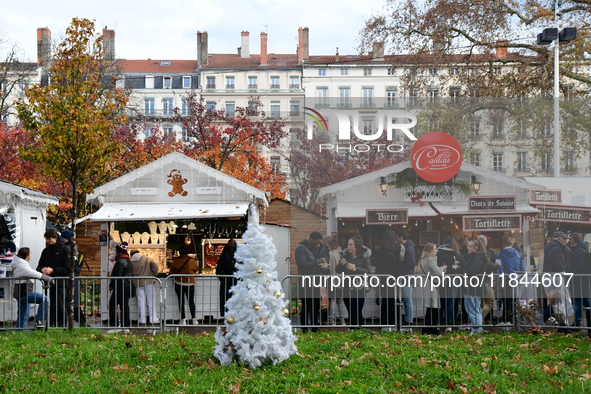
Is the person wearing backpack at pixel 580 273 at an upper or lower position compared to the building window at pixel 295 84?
lower

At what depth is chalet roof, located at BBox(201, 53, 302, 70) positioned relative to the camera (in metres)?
81.6

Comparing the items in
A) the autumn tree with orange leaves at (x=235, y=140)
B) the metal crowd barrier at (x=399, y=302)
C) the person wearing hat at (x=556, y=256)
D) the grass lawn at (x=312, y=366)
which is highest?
the autumn tree with orange leaves at (x=235, y=140)

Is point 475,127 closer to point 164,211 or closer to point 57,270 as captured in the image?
point 164,211

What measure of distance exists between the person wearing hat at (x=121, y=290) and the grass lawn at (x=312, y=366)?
1419 millimetres

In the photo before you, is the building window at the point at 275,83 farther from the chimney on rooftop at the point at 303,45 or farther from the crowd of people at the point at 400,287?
the crowd of people at the point at 400,287

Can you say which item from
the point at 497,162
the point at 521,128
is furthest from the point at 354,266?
the point at 521,128

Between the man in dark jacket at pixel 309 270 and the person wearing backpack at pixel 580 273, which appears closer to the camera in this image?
the person wearing backpack at pixel 580 273

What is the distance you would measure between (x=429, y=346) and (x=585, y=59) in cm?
1714

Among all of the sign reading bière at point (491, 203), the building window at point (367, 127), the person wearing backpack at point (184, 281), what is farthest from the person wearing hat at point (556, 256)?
the person wearing backpack at point (184, 281)

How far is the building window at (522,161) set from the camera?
1361cm

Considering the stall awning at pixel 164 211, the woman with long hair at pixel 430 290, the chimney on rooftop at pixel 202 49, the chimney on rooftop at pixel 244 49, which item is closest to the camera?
the woman with long hair at pixel 430 290

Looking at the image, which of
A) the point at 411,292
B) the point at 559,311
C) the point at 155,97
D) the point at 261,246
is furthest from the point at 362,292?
the point at 155,97

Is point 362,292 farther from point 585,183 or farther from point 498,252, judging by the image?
point 585,183

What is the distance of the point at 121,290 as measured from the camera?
44.9 ft
